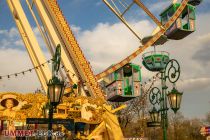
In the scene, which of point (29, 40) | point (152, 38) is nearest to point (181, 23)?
point (152, 38)

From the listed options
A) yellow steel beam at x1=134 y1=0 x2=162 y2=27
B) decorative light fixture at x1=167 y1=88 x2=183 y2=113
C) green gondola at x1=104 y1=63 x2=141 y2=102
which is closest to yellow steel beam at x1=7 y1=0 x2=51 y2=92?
green gondola at x1=104 y1=63 x2=141 y2=102

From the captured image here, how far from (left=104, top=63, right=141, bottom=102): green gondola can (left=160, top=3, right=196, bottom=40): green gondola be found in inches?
157

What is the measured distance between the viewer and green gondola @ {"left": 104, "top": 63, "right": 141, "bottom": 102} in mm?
24500

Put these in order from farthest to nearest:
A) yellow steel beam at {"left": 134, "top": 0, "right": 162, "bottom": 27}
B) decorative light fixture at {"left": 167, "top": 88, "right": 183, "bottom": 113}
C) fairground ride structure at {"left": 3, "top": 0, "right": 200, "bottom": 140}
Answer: yellow steel beam at {"left": 134, "top": 0, "right": 162, "bottom": 27}
fairground ride structure at {"left": 3, "top": 0, "right": 200, "bottom": 140}
decorative light fixture at {"left": 167, "top": 88, "right": 183, "bottom": 113}

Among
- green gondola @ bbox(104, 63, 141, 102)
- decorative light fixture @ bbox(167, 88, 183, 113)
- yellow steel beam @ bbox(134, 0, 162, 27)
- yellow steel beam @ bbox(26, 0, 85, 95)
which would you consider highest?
yellow steel beam @ bbox(134, 0, 162, 27)

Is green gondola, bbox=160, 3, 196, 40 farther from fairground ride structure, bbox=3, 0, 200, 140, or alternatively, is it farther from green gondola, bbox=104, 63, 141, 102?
fairground ride structure, bbox=3, 0, 200, 140

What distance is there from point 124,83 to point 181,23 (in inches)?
272

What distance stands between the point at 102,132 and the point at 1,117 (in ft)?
19.8

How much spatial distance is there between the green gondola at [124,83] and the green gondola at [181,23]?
13.0 feet

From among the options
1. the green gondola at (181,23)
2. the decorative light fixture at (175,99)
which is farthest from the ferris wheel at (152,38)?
the decorative light fixture at (175,99)

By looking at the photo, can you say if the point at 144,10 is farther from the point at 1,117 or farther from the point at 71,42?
the point at 1,117

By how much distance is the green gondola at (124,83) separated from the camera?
24.5m

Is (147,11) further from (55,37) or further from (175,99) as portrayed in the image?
(175,99)

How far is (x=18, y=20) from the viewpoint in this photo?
2642 cm
